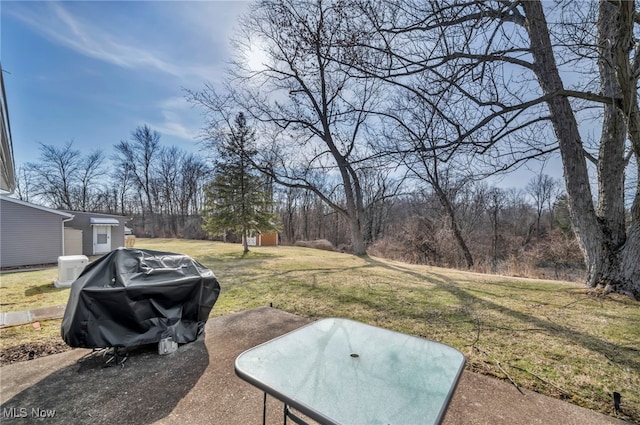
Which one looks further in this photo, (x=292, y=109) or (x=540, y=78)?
(x=292, y=109)

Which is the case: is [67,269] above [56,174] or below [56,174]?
below

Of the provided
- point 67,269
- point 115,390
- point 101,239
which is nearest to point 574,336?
point 115,390

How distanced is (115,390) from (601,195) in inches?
282

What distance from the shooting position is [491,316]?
369cm

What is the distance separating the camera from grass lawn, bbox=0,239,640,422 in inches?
88.0

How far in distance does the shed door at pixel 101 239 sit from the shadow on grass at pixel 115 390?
14.2m

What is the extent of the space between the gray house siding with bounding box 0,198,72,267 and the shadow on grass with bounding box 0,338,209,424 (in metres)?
11.4

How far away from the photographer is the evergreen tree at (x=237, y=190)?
12992 millimetres

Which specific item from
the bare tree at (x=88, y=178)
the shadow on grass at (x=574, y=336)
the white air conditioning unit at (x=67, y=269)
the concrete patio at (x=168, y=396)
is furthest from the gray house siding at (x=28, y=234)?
the bare tree at (x=88, y=178)

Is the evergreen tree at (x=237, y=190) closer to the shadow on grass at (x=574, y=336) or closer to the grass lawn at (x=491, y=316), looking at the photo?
the grass lawn at (x=491, y=316)

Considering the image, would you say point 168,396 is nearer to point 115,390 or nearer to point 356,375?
point 115,390

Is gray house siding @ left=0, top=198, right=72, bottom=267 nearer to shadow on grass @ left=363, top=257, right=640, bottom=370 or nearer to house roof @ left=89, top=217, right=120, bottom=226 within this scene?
house roof @ left=89, top=217, right=120, bottom=226

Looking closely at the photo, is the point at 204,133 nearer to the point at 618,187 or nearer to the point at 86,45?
the point at 86,45

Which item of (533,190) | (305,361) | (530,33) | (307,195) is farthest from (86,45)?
(533,190)
